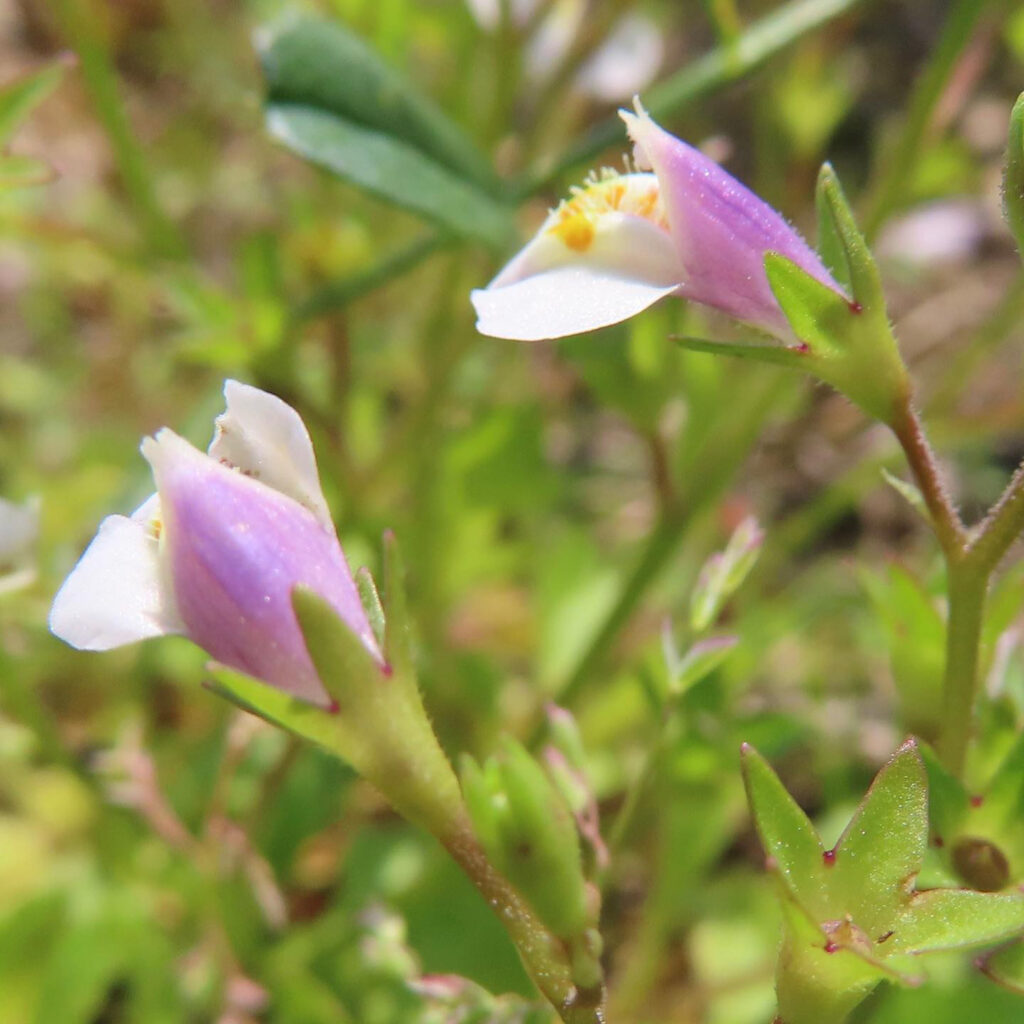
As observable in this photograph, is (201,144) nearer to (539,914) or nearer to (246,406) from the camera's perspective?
(246,406)

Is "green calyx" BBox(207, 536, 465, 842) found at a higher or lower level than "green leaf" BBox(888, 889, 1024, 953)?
higher

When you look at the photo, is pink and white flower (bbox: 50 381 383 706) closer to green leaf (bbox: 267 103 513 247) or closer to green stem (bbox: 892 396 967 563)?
green stem (bbox: 892 396 967 563)

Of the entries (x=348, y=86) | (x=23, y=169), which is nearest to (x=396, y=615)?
(x=23, y=169)

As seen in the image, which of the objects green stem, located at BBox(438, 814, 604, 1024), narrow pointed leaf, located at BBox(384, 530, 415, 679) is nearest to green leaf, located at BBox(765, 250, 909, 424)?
narrow pointed leaf, located at BBox(384, 530, 415, 679)

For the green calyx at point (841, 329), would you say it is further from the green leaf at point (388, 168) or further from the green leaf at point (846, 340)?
the green leaf at point (388, 168)

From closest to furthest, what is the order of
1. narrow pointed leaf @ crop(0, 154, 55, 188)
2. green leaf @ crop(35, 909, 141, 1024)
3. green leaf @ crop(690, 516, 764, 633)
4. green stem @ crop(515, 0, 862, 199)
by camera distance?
green leaf @ crop(690, 516, 764, 633)
narrow pointed leaf @ crop(0, 154, 55, 188)
green stem @ crop(515, 0, 862, 199)
green leaf @ crop(35, 909, 141, 1024)

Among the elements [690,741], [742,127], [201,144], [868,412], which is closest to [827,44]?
[742,127]
